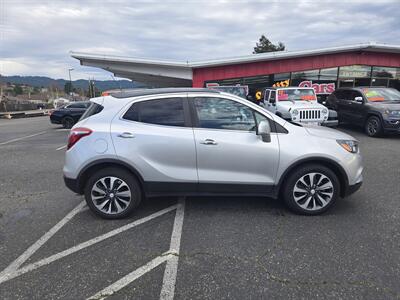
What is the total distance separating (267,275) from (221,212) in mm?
1415

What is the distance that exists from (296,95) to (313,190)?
28.4 feet

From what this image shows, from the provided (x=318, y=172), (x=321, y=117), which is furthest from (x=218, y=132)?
(x=321, y=117)

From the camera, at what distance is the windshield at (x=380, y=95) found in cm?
1028

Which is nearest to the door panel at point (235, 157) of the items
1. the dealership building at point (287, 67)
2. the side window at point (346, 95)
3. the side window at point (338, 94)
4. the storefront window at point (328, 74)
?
the side window at point (346, 95)

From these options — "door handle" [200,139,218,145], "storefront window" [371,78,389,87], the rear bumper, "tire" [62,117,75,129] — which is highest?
"storefront window" [371,78,389,87]

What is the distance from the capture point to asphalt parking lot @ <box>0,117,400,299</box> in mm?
2613

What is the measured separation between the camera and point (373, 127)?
10016mm

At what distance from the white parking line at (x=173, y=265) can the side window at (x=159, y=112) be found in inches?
51.4

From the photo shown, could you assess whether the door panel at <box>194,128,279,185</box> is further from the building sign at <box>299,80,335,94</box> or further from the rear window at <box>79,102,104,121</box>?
the building sign at <box>299,80,335,94</box>

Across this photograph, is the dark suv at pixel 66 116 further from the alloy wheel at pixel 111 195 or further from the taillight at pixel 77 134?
the alloy wheel at pixel 111 195

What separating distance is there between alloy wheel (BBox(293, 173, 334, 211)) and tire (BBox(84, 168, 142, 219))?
215 centimetres

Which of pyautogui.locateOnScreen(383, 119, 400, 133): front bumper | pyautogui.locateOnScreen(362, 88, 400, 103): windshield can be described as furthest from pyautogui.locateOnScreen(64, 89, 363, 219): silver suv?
pyautogui.locateOnScreen(362, 88, 400, 103): windshield

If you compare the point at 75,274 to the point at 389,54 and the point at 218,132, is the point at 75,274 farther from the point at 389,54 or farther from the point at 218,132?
the point at 389,54

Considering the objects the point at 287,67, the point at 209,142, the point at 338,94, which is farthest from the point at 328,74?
the point at 209,142
